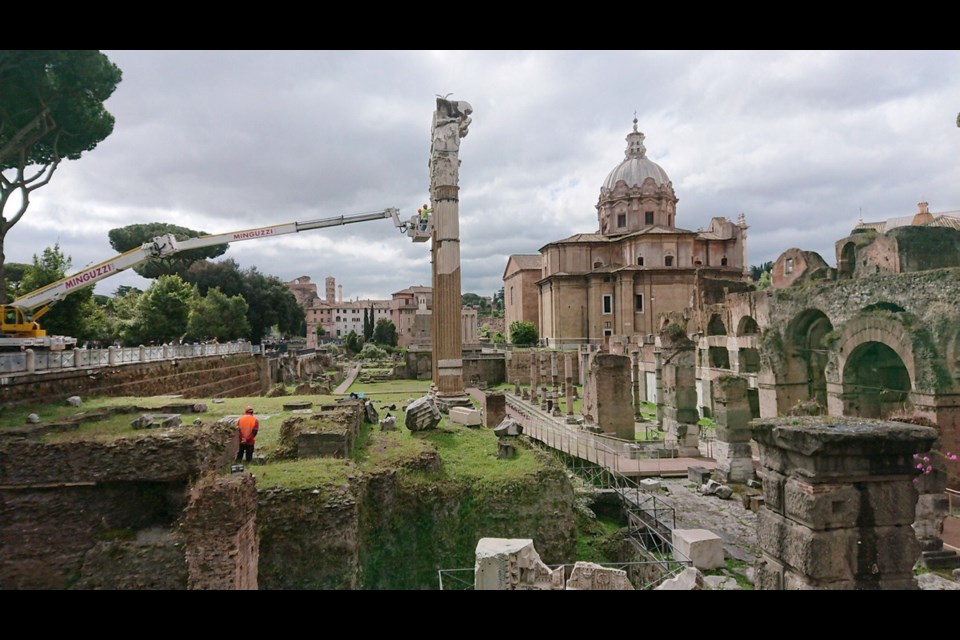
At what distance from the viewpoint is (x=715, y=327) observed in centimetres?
2433

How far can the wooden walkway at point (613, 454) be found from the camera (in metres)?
14.1

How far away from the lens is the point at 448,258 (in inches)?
642

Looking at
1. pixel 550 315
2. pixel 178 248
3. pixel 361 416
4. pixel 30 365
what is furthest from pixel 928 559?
pixel 550 315

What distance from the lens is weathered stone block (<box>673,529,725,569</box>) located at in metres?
8.19

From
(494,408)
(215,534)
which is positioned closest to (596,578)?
(215,534)

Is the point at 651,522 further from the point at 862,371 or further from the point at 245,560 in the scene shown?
the point at 862,371

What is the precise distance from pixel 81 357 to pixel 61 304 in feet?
16.8

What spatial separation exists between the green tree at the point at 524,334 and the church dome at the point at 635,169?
1467 cm

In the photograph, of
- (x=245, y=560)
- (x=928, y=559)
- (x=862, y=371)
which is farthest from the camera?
(x=862, y=371)

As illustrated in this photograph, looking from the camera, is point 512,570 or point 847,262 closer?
point 512,570

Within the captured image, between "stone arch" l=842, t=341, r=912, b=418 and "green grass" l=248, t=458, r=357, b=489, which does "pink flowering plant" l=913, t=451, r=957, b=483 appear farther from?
"green grass" l=248, t=458, r=357, b=489

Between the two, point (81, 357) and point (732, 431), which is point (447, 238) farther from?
point (81, 357)
